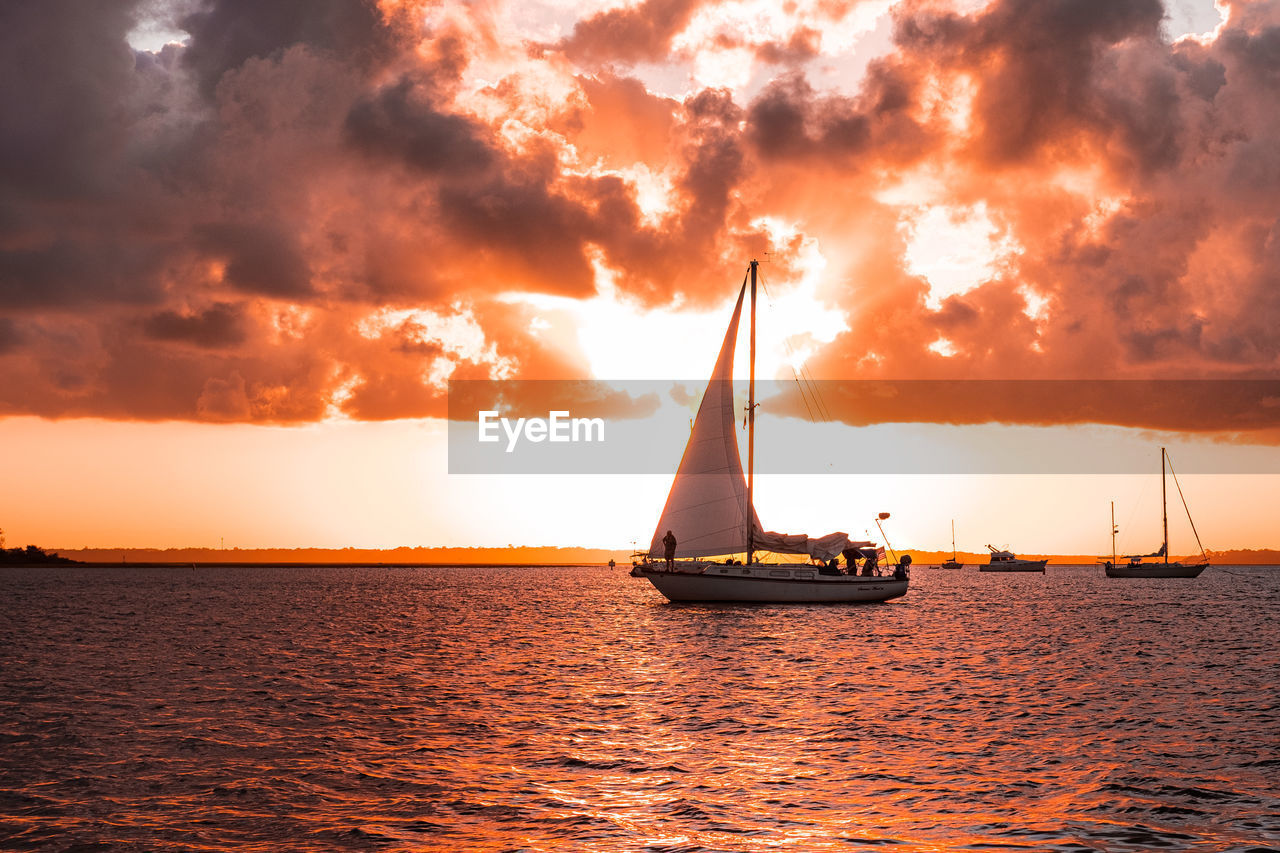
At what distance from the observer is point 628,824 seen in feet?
57.4

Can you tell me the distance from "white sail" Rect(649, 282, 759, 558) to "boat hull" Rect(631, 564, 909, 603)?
1.73 m

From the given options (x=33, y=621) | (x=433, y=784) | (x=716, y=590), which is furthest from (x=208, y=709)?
(x=33, y=621)

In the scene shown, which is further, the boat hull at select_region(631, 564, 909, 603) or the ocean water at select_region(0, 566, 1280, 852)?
the boat hull at select_region(631, 564, 909, 603)

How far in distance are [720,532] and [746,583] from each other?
4.42 meters

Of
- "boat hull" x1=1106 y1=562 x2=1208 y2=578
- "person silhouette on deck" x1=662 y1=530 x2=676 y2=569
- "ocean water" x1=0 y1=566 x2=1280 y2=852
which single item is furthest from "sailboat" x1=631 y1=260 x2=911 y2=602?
"boat hull" x1=1106 y1=562 x2=1208 y2=578

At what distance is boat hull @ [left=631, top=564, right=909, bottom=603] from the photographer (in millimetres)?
69562

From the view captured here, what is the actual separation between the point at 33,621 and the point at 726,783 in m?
76.8

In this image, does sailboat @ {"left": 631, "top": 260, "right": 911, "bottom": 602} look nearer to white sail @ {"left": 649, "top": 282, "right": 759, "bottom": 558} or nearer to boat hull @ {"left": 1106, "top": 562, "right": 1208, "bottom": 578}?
white sail @ {"left": 649, "top": 282, "right": 759, "bottom": 558}

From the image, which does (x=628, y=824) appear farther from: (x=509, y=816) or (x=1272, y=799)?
(x=1272, y=799)

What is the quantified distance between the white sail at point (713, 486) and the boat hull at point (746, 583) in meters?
1.61

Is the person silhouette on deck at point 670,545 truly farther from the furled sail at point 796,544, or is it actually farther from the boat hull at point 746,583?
the furled sail at point 796,544

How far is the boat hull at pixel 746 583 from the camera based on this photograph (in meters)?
69.6

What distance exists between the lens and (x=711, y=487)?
6819 centimetres

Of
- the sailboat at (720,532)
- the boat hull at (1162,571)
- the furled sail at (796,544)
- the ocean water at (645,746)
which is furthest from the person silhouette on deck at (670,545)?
the boat hull at (1162,571)
